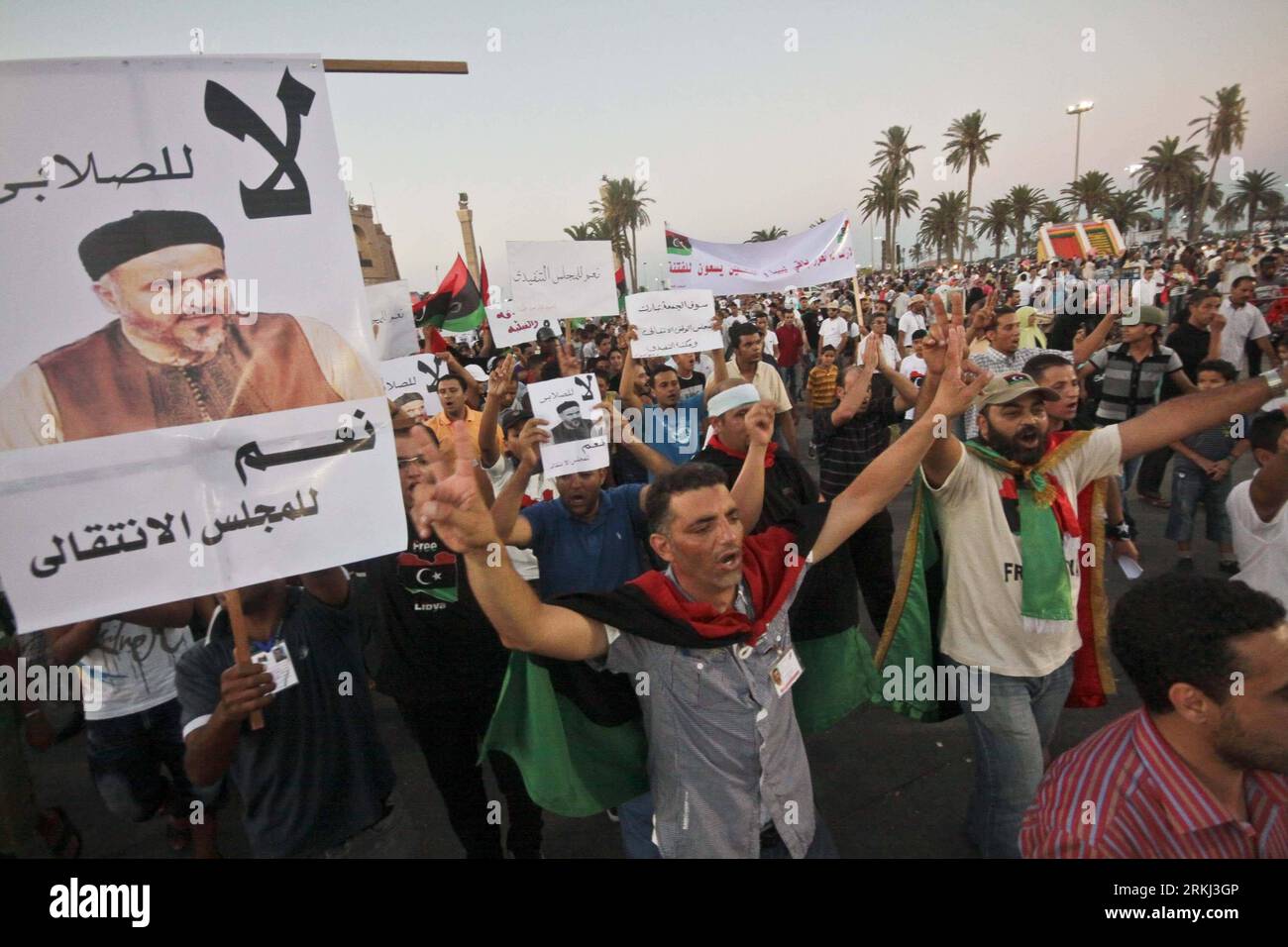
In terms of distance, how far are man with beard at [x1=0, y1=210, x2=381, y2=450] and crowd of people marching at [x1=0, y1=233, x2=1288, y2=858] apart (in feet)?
1.66

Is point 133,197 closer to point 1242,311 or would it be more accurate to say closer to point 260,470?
point 260,470

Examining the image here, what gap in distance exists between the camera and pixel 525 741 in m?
2.29

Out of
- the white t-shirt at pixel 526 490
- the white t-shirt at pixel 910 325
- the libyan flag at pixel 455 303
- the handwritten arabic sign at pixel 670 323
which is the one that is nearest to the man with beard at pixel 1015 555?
the white t-shirt at pixel 526 490

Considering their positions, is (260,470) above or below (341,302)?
below

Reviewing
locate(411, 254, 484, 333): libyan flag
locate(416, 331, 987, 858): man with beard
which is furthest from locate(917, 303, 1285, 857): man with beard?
locate(411, 254, 484, 333): libyan flag

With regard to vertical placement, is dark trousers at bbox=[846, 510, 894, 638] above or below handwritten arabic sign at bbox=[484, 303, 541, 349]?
below

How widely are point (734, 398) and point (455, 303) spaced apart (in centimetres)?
616

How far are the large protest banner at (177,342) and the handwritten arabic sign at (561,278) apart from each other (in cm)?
389

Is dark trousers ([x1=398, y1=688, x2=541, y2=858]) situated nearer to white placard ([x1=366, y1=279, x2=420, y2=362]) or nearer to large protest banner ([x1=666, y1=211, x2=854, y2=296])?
white placard ([x1=366, y1=279, x2=420, y2=362])

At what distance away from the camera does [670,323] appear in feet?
19.5

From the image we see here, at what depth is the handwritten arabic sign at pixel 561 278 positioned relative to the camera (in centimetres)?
594

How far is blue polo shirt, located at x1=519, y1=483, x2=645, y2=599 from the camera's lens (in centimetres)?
300
